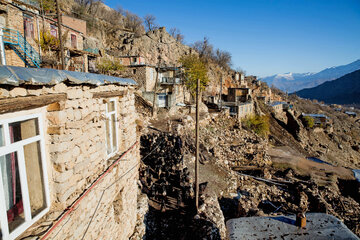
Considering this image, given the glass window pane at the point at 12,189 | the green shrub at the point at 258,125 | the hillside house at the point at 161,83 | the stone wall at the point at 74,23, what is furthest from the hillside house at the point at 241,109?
the glass window pane at the point at 12,189

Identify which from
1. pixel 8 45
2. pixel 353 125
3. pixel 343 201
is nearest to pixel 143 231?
pixel 8 45

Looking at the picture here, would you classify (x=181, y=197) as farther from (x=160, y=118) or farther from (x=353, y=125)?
(x=353, y=125)

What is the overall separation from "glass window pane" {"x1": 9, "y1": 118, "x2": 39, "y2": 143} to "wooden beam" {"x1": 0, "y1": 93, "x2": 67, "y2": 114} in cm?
23

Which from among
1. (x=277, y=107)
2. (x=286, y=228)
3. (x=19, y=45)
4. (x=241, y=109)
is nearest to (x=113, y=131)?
(x=286, y=228)

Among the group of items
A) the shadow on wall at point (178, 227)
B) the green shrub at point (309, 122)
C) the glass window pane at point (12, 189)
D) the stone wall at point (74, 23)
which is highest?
the stone wall at point (74, 23)

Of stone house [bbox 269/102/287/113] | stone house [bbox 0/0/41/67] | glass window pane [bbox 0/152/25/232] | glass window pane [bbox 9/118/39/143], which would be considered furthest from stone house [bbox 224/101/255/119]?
glass window pane [bbox 0/152/25/232]

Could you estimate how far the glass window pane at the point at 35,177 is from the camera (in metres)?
2.51

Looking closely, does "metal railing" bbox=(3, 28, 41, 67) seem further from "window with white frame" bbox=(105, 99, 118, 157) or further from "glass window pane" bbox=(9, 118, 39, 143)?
"glass window pane" bbox=(9, 118, 39, 143)

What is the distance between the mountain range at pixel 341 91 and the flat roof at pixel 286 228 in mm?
143648

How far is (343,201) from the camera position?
1527cm

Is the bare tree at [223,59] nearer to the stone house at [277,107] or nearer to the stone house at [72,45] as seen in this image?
the stone house at [277,107]

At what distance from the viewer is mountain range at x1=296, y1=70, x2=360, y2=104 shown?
116 metres

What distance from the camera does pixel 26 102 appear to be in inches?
87.3

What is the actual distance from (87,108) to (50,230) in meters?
1.98
